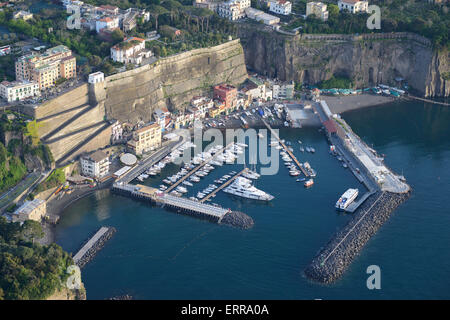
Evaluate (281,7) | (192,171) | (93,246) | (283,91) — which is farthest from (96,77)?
(281,7)

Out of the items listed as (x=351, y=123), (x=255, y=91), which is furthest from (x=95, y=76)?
(x=351, y=123)

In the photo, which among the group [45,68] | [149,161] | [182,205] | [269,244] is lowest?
→ [269,244]

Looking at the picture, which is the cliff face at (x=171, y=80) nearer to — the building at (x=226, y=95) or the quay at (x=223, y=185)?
the building at (x=226, y=95)

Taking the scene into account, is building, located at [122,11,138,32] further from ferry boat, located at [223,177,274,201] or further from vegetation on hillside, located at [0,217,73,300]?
vegetation on hillside, located at [0,217,73,300]

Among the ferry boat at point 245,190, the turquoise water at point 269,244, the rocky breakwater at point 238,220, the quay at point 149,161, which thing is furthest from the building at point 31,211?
the ferry boat at point 245,190

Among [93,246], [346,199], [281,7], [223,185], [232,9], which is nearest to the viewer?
Answer: [93,246]

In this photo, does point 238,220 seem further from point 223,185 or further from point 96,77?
point 96,77
